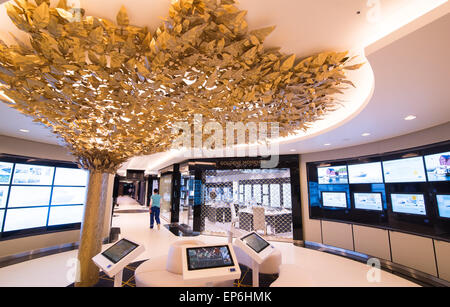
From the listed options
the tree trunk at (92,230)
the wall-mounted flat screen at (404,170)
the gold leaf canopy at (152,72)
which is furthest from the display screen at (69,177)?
the wall-mounted flat screen at (404,170)

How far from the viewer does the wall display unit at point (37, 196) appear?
16.1ft

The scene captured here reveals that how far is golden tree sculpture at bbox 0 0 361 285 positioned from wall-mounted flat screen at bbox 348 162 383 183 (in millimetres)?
3189

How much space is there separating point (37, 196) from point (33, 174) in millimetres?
605

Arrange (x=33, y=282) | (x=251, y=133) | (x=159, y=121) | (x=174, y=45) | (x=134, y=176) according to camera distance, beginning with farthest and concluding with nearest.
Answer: (x=134, y=176), (x=251, y=133), (x=33, y=282), (x=159, y=121), (x=174, y=45)

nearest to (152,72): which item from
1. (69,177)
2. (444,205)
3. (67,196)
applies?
(444,205)

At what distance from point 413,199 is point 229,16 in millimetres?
5440

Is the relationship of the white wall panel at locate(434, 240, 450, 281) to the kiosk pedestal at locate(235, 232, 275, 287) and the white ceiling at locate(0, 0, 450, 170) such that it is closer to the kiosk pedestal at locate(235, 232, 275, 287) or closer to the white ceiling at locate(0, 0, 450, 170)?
the white ceiling at locate(0, 0, 450, 170)

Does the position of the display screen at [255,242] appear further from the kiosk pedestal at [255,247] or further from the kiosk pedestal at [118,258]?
the kiosk pedestal at [118,258]

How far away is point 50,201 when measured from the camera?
563 centimetres

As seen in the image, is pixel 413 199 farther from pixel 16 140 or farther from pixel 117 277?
pixel 16 140

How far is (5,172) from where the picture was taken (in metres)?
4.88
